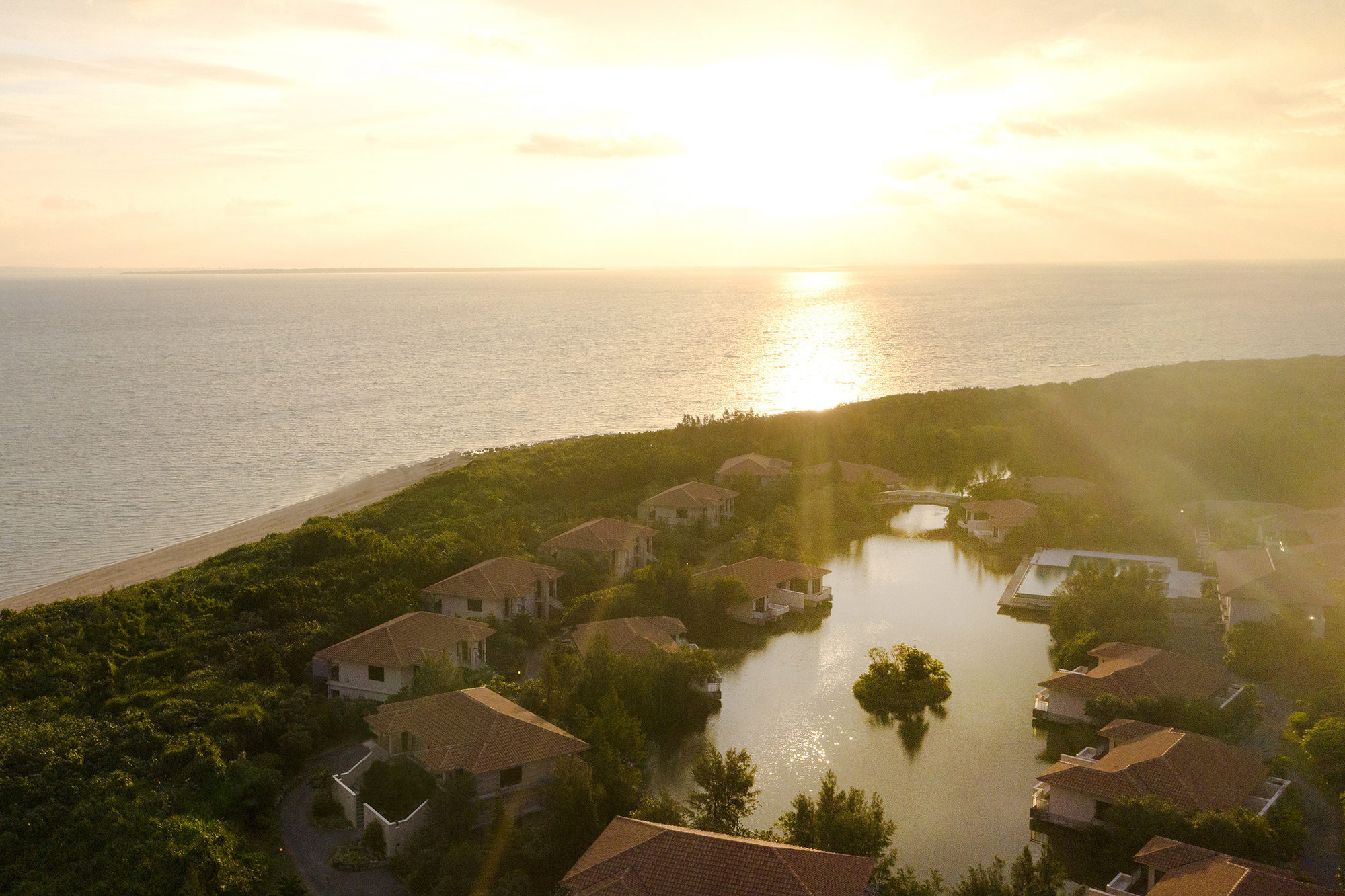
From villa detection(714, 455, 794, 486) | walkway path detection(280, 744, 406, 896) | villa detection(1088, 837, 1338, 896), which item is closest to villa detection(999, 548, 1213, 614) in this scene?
villa detection(714, 455, 794, 486)

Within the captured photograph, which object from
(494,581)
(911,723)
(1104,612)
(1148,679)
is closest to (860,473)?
(1104,612)

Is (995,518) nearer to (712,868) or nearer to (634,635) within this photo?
(634,635)

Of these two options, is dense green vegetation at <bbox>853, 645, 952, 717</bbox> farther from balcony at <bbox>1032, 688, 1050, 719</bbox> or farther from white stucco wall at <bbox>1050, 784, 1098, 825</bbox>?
white stucco wall at <bbox>1050, 784, 1098, 825</bbox>

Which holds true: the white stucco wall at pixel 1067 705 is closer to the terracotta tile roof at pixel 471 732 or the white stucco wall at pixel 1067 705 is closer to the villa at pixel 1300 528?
the terracotta tile roof at pixel 471 732

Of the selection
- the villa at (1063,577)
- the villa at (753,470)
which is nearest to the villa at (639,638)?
the villa at (1063,577)

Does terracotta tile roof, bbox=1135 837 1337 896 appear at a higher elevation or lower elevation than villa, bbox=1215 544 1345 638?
lower

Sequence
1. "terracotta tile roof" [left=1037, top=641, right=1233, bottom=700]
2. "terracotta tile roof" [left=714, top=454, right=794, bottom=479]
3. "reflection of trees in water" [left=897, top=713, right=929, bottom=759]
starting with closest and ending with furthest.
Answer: "reflection of trees in water" [left=897, top=713, right=929, bottom=759] < "terracotta tile roof" [left=1037, top=641, right=1233, bottom=700] < "terracotta tile roof" [left=714, top=454, right=794, bottom=479]

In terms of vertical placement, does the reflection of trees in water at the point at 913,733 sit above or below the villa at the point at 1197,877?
below
